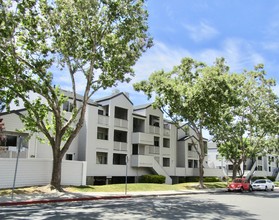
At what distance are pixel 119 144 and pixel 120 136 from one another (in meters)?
2.25

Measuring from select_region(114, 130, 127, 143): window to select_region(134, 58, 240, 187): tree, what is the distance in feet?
20.9

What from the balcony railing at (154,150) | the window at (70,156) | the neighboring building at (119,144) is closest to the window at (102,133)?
the neighboring building at (119,144)

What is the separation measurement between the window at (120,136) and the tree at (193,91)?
20.9 ft

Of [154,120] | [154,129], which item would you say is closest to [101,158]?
[154,129]

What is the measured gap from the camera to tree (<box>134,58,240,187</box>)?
2964 cm

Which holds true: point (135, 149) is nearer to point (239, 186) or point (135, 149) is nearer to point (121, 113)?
point (121, 113)

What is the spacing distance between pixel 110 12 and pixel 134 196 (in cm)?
1267

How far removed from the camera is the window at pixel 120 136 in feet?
128

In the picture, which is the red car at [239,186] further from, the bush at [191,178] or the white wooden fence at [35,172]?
the white wooden fence at [35,172]

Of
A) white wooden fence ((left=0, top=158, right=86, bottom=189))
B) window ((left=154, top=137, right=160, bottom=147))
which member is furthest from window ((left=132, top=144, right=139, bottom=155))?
white wooden fence ((left=0, top=158, right=86, bottom=189))

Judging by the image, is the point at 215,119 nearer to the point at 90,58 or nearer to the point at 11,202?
the point at 90,58

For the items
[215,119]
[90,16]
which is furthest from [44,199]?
[215,119]

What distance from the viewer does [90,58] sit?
21391 millimetres

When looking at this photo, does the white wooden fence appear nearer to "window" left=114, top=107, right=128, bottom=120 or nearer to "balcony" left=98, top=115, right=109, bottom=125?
"balcony" left=98, top=115, right=109, bottom=125
